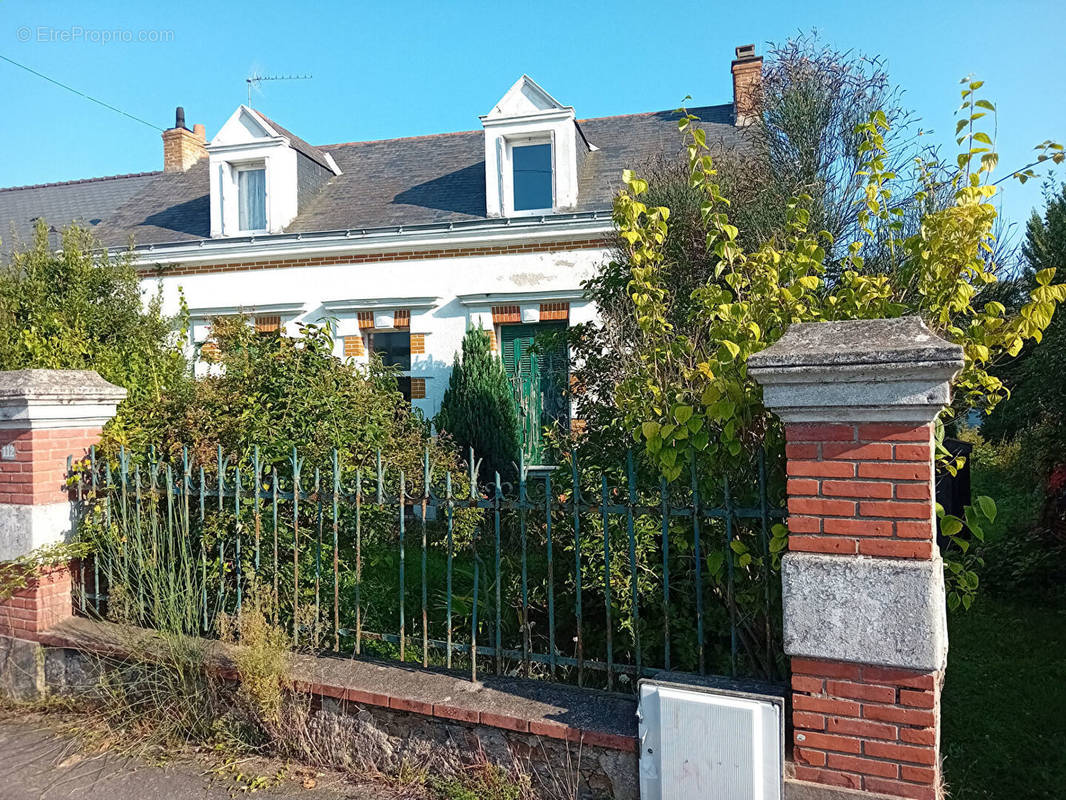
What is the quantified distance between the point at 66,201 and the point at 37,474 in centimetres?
1464

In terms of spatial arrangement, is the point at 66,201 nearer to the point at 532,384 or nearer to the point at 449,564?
the point at 532,384

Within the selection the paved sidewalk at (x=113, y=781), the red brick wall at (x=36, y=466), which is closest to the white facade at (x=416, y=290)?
the red brick wall at (x=36, y=466)

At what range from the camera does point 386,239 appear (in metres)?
11.2

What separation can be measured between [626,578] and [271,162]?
10789 millimetres

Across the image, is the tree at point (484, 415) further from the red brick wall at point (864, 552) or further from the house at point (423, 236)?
the red brick wall at point (864, 552)

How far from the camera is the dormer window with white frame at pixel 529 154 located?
11.1 meters

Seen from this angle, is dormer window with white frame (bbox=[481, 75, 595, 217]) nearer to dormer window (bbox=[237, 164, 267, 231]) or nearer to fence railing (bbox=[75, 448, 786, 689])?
dormer window (bbox=[237, 164, 267, 231])

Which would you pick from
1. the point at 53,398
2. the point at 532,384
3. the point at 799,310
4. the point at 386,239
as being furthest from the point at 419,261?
the point at 799,310

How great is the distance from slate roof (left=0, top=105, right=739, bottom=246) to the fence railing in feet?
24.6

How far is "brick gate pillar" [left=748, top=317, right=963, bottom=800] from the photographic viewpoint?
2594 millimetres

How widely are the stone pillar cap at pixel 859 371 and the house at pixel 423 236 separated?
686 centimetres

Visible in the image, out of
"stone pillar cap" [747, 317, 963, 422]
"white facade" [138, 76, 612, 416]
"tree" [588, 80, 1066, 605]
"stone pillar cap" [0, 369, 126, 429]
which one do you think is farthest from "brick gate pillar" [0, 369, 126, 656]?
"white facade" [138, 76, 612, 416]

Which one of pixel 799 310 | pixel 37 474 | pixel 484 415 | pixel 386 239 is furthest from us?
pixel 386 239

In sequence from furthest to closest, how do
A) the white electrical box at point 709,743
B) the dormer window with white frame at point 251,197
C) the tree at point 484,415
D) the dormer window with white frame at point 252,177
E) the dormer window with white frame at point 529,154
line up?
1. the dormer window with white frame at point 251,197
2. the dormer window with white frame at point 252,177
3. the dormer window with white frame at point 529,154
4. the tree at point 484,415
5. the white electrical box at point 709,743
